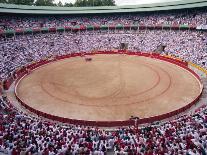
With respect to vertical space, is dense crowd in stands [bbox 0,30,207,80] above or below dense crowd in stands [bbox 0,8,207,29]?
below

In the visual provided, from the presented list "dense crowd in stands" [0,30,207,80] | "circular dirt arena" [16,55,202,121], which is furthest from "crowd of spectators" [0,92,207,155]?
"dense crowd in stands" [0,30,207,80]

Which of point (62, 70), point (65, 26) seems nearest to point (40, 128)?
point (62, 70)

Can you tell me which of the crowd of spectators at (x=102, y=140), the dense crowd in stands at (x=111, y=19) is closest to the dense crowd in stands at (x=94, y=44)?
the dense crowd in stands at (x=111, y=19)

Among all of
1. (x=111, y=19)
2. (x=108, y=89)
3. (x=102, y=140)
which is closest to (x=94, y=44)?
→ (x=111, y=19)

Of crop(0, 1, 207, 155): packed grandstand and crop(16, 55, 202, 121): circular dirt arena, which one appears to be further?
crop(16, 55, 202, 121): circular dirt arena

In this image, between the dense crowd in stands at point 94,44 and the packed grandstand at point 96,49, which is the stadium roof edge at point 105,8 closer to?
the packed grandstand at point 96,49

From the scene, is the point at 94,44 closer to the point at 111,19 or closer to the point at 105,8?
the point at 111,19

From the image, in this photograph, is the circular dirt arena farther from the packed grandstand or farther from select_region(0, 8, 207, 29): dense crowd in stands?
select_region(0, 8, 207, 29): dense crowd in stands
